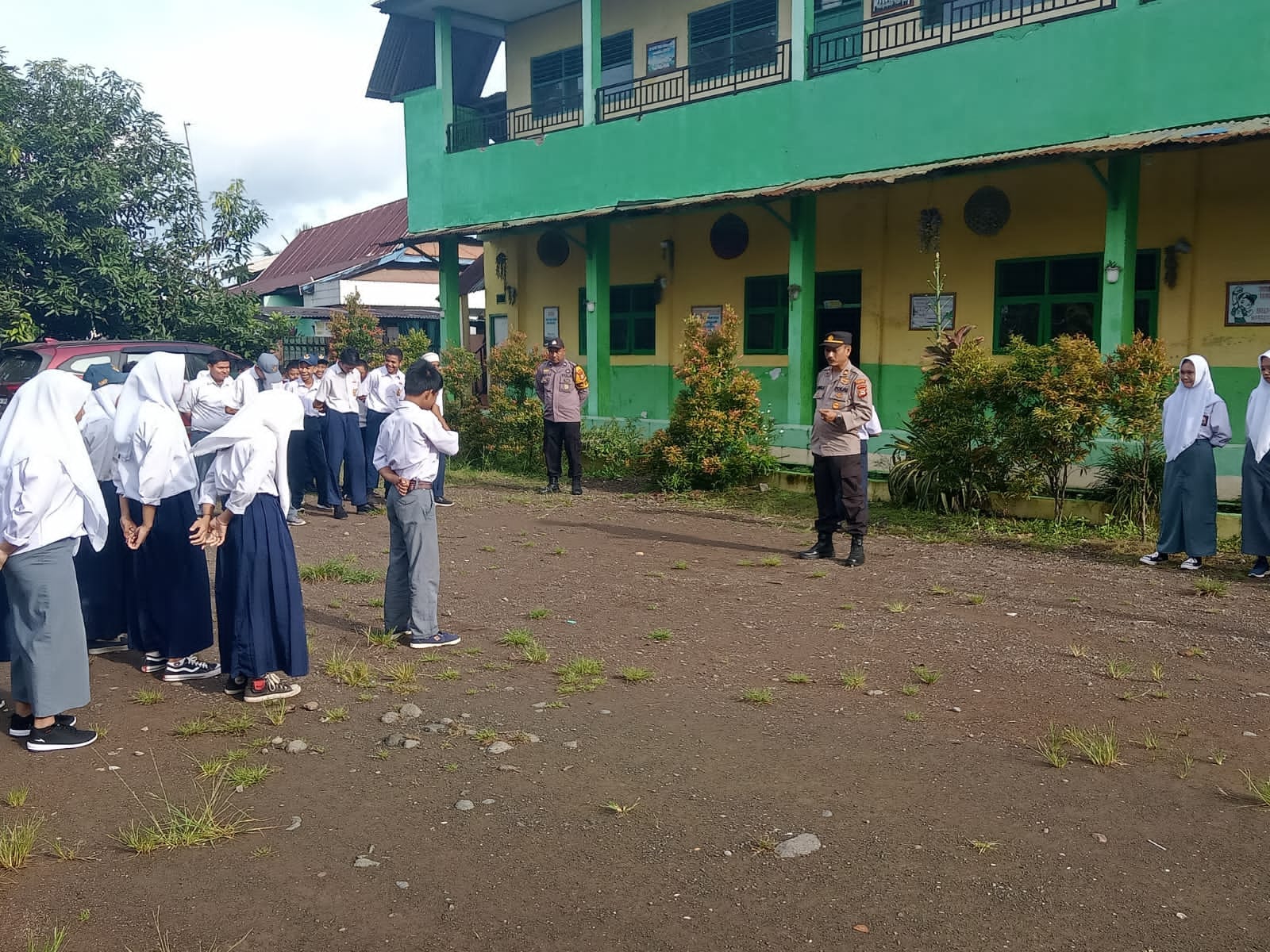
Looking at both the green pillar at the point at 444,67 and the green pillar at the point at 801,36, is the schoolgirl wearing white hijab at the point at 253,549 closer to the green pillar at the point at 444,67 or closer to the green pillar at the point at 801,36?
the green pillar at the point at 801,36

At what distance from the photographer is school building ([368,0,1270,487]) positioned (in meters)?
10.9

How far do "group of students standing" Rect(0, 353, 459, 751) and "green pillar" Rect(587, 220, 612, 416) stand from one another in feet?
31.7

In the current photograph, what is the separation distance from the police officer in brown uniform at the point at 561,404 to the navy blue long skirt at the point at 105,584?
21.0ft

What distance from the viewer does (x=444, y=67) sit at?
17.8 m

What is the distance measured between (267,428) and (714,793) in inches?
111

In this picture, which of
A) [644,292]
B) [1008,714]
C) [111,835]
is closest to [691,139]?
[644,292]

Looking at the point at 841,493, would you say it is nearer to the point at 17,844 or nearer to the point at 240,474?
the point at 240,474

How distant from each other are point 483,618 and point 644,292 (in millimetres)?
11183

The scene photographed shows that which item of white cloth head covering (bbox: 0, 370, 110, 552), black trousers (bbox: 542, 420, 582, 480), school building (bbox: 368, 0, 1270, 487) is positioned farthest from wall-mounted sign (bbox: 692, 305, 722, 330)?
white cloth head covering (bbox: 0, 370, 110, 552)

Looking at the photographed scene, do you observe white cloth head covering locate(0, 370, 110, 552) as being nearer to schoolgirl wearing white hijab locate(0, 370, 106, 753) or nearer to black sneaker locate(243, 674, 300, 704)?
schoolgirl wearing white hijab locate(0, 370, 106, 753)

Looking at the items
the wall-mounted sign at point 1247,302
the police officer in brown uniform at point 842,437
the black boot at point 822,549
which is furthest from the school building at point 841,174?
the black boot at point 822,549

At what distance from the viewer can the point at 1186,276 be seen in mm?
11453

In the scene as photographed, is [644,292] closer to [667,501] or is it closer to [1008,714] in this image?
[667,501]

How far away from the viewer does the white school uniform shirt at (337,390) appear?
11.3 meters
